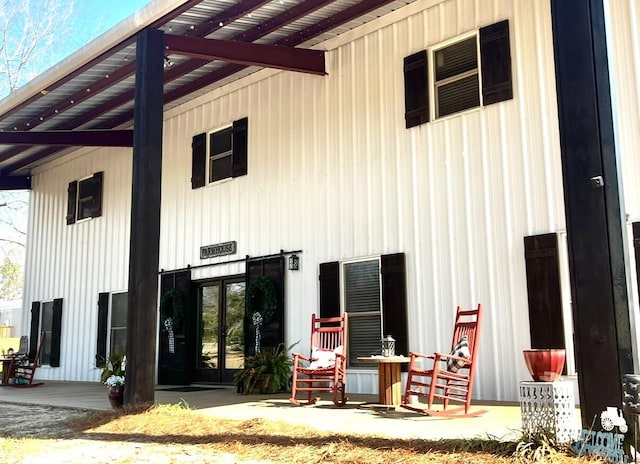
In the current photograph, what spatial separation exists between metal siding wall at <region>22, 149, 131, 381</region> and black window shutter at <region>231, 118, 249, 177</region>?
9.75ft

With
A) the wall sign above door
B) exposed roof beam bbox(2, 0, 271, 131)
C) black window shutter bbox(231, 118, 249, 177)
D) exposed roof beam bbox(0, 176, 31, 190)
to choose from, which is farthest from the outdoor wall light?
exposed roof beam bbox(0, 176, 31, 190)

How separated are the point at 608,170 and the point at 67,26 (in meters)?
17.8

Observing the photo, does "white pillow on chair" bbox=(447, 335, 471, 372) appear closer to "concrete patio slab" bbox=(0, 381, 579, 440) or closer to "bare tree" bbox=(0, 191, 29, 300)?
"concrete patio slab" bbox=(0, 381, 579, 440)

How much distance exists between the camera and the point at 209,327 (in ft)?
34.4

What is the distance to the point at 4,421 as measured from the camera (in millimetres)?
6309

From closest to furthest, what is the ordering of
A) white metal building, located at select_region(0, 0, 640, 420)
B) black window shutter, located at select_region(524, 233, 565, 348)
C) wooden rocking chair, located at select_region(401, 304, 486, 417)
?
wooden rocking chair, located at select_region(401, 304, 486, 417) → black window shutter, located at select_region(524, 233, 565, 348) → white metal building, located at select_region(0, 0, 640, 420)

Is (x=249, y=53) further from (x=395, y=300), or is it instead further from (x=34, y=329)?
(x=34, y=329)

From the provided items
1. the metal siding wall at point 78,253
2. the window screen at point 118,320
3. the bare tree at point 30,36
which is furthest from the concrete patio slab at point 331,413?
the bare tree at point 30,36

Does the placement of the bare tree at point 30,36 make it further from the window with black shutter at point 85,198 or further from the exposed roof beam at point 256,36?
the exposed roof beam at point 256,36

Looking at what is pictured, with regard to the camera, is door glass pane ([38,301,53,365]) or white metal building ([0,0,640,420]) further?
door glass pane ([38,301,53,365])

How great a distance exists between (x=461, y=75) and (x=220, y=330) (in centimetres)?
527

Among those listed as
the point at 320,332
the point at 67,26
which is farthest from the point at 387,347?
the point at 67,26

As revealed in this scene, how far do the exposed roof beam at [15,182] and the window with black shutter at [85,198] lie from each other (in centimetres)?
200

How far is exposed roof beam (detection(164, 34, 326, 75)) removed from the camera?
7.63 m
